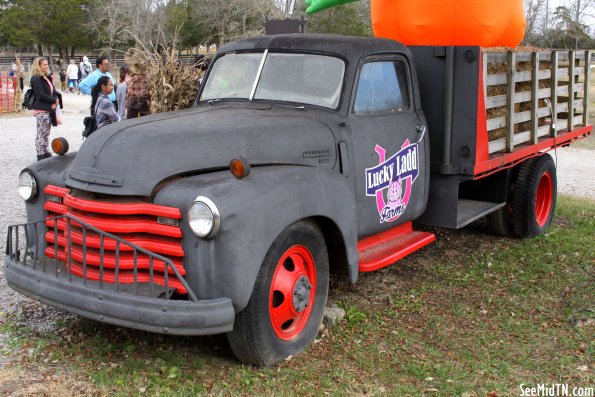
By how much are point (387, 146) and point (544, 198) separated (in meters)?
3.21

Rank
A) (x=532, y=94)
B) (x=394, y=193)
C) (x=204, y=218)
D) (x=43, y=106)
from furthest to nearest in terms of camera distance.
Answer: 1. (x=43, y=106)
2. (x=532, y=94)
3. (x=394, y=193)
4. (x=204, y=218)

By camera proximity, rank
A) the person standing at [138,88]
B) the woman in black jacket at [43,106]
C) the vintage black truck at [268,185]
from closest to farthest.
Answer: the vintage black truck at [268,185]
the person standing at [138,88]
the woman in black jacket at [43,106]

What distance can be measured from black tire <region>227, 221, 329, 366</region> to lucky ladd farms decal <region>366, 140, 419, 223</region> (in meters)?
0.87

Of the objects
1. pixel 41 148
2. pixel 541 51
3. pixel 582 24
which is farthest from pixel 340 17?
pixel 582 24

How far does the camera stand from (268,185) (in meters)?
4.09

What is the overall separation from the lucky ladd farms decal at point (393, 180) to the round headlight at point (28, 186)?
2.25m

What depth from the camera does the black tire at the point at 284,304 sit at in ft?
13.4

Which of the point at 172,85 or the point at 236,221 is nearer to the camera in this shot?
the point at 236,221

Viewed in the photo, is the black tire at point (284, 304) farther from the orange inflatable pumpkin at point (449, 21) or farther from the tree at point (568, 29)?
the tree at point (568, 29)

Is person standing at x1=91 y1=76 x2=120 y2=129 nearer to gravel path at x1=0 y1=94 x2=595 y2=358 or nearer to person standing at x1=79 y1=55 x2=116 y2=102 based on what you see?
person standing at x1=79 y1=55 x2=116 y2=102

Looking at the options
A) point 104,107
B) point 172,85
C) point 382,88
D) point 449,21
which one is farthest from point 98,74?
point 382,88

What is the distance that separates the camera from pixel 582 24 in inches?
1873

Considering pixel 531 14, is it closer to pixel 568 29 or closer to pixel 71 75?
pixel 568 29

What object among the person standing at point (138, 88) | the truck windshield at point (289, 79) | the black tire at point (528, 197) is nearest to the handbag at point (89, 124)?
the person standing at point (138, 88)
